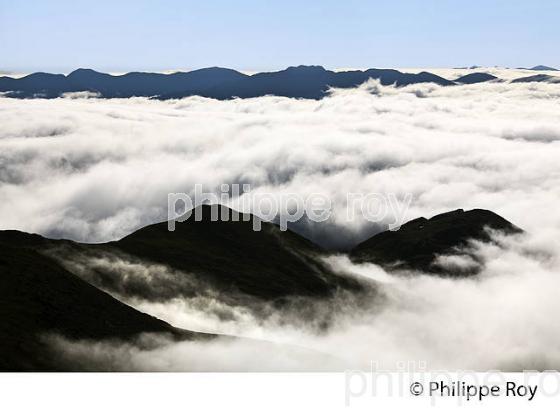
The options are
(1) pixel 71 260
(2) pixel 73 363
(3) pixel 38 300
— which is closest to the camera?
(2) pixel 73 363
